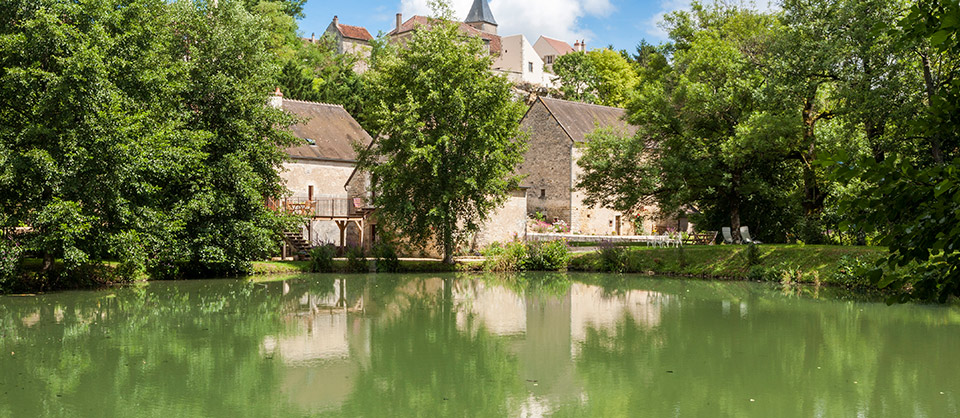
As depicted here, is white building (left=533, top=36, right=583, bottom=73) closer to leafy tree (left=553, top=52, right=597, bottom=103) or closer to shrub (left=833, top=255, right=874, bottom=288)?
leafy tree (left=553, top=52, right=597, bottom=103)

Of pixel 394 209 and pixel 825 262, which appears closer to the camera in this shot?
pixel 825 262

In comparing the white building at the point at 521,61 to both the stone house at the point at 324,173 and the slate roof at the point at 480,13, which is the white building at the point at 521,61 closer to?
the slate roof at the point at 480,13

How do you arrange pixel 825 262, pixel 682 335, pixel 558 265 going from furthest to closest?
pixel 558 265 → pixel 825 262 → pixel 682 335

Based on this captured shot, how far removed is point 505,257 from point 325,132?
39.0 ft

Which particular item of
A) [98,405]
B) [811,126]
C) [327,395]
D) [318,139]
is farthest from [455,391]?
[318,139]

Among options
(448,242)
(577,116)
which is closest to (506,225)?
(448,242)

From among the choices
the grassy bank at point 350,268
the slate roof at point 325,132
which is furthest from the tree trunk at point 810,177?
the slate roof at point 325,132

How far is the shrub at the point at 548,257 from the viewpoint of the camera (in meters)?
27.4

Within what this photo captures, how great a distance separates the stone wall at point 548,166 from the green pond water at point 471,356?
59.9 ft

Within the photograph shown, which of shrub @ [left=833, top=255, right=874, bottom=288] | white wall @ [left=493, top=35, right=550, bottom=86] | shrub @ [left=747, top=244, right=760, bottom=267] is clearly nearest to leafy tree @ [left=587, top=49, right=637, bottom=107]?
white wall @ [left=493, top=35, right=550, bottom=86]

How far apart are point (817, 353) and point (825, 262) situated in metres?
11.4

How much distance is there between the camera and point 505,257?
27.3m

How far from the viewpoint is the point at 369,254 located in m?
28.7

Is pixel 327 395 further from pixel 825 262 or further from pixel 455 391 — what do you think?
pixel 825 262
